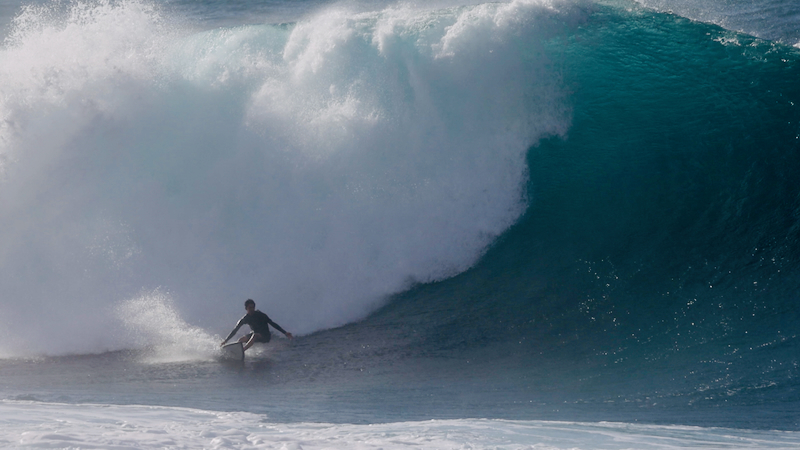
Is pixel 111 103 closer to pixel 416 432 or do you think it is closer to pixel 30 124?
pixel 30 124

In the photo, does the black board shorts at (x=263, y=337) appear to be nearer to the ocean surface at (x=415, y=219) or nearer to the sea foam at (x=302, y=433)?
the ocean surface at (x=415, y=219)

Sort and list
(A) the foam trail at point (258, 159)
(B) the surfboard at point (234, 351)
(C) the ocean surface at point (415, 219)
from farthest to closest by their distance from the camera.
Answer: (A) the foam trail at point (258, 159)
(B) the surfboard at point (234, 351)
(C) the ocean surface at point (415, 219)

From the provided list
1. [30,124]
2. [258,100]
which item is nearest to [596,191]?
[258,100]

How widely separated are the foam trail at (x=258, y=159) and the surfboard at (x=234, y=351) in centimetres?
85

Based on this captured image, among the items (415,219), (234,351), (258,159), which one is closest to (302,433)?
(234,351)

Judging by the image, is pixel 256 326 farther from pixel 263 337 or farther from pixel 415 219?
pixel 415 219

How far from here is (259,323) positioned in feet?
26.6

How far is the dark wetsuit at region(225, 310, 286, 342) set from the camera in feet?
26.5

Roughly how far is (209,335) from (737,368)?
20.7ft

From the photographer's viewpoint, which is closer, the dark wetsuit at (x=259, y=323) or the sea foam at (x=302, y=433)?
the sea foam at (x=302, y=433)

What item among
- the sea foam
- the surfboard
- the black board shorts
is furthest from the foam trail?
the sea foam

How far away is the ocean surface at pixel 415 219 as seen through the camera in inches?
270

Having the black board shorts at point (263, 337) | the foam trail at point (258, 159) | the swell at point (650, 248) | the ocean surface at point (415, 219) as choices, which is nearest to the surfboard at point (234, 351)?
the ocean surface at point (415, 219)

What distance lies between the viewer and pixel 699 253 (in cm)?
866
